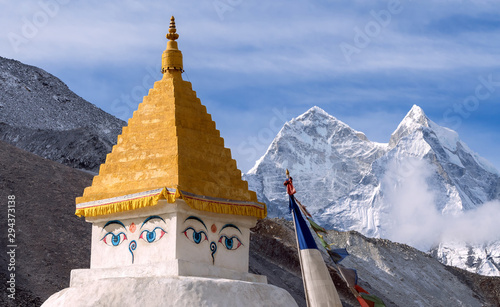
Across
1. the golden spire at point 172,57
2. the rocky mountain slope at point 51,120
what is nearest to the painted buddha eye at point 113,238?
the golden spire at point 172,57

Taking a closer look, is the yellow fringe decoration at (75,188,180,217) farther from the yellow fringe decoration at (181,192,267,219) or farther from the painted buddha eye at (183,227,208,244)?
the painted buddha eye at (183,227,208,244)

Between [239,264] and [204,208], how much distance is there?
139cm

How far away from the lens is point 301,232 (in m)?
14.9

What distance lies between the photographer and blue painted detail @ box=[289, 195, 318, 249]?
14.8 meters

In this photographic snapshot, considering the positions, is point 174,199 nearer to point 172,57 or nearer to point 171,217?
point 171,217

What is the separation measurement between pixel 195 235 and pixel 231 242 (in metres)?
0.84

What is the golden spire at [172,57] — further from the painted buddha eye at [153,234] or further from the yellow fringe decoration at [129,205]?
the painted buddha eye at [153,234]

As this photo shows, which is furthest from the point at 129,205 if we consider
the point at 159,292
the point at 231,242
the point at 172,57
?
the point at 172,57

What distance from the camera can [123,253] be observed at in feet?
45.6

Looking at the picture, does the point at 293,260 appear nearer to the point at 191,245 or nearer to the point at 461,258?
the point at 191,245

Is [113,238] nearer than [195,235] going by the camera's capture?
No

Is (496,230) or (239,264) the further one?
(496,230)

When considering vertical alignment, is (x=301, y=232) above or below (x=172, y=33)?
below

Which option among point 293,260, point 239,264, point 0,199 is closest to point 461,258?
point 293,260
